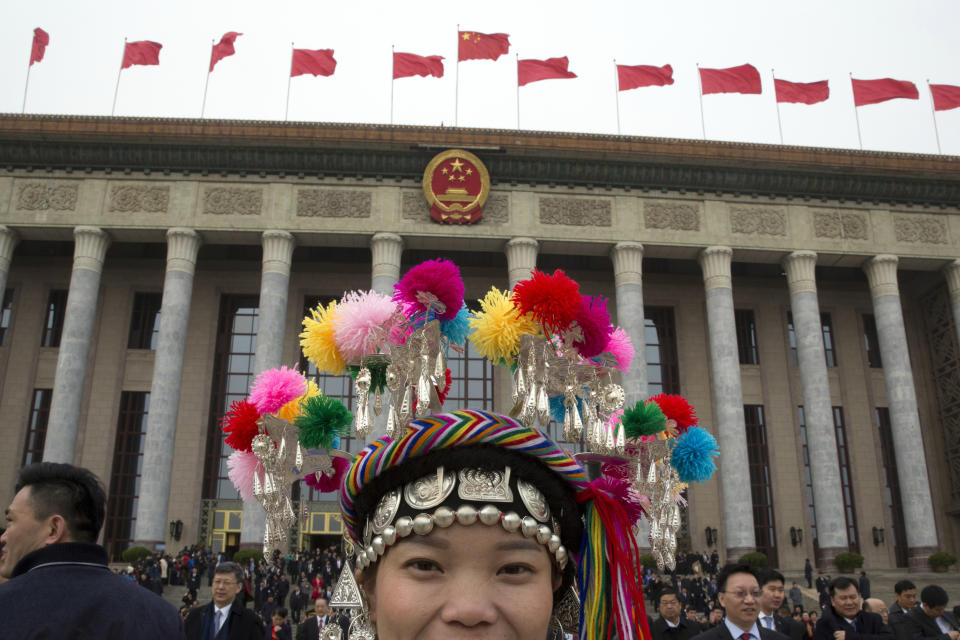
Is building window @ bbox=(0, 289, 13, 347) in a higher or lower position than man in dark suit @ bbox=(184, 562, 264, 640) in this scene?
higher

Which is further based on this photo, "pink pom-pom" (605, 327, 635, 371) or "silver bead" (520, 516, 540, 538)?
"pink pom-pom" (605, 327, 635, 371)

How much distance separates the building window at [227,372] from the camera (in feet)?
81.3

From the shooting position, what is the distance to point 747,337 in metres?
27.7

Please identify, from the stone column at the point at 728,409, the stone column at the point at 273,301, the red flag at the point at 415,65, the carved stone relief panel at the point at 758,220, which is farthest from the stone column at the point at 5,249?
the carved stone relief panel at the point at 758,220

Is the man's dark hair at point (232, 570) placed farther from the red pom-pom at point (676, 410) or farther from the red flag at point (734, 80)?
the red flag at point (734, 80)

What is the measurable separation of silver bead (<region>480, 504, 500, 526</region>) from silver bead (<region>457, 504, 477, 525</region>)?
0.7 inches

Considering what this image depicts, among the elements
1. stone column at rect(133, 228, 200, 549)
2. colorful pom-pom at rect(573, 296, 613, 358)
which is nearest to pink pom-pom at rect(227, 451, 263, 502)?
colorful pom-pom at rect(573, 296, 613, 358)

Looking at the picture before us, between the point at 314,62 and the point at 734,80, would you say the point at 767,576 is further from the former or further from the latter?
the point at 314,62

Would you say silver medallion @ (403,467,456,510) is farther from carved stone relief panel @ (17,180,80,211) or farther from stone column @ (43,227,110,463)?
carved stone relief panel @ (17,180,80,211)

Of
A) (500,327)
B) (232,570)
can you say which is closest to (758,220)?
(232,570)

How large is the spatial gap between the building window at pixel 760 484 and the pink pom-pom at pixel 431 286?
937 inches

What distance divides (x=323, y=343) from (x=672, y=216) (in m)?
21.8

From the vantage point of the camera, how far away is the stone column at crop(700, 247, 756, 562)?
2164 centimetres

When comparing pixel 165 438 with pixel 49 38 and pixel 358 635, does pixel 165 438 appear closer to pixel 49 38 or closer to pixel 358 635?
pixel 49 38
